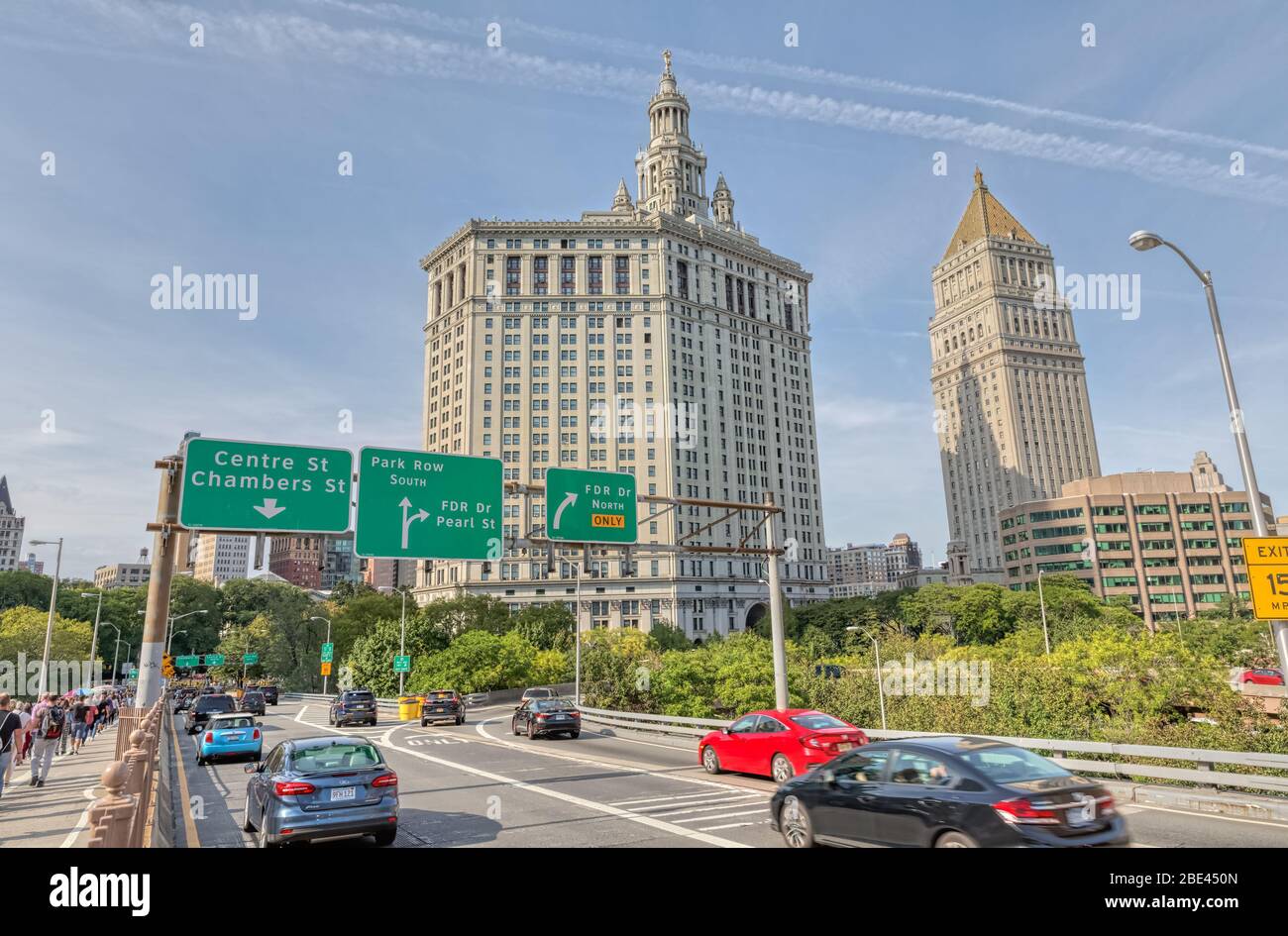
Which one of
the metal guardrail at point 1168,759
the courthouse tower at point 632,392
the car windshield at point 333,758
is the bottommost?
the metal guardrail at point 1168,759

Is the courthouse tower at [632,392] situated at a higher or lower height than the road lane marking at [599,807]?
higher

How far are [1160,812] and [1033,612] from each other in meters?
91.5

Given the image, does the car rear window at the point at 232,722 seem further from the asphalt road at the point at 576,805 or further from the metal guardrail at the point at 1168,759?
the metal guardrail at the point at 1168,759

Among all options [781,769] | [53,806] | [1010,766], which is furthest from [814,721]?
[53,806]

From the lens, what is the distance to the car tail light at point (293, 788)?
10.4 meters

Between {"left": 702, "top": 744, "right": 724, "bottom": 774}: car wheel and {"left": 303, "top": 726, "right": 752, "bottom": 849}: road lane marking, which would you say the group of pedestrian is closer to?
{"left": 303, "top": 726, "right": 752, "bottom": 849}: road lane marking

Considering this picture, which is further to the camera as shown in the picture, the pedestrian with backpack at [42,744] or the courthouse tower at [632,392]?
the courthouse tower at [632,392]

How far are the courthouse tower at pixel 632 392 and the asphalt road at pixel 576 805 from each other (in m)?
96.0

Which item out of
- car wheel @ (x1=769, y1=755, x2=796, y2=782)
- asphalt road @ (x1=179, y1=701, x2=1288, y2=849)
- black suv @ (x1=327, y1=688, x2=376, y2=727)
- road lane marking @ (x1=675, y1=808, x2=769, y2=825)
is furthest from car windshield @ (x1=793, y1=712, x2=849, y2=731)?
black suv @ (x1=327, y1=688, x2=376, y2=727)

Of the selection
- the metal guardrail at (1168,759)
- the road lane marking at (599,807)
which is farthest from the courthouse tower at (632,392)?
the metal guardrail at (1168,759)

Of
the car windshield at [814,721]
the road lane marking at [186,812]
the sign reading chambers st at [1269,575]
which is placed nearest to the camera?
the road lane marking at [186,812]

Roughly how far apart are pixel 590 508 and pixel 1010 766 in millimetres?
14681

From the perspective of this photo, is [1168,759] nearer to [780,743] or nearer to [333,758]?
[780,743]
